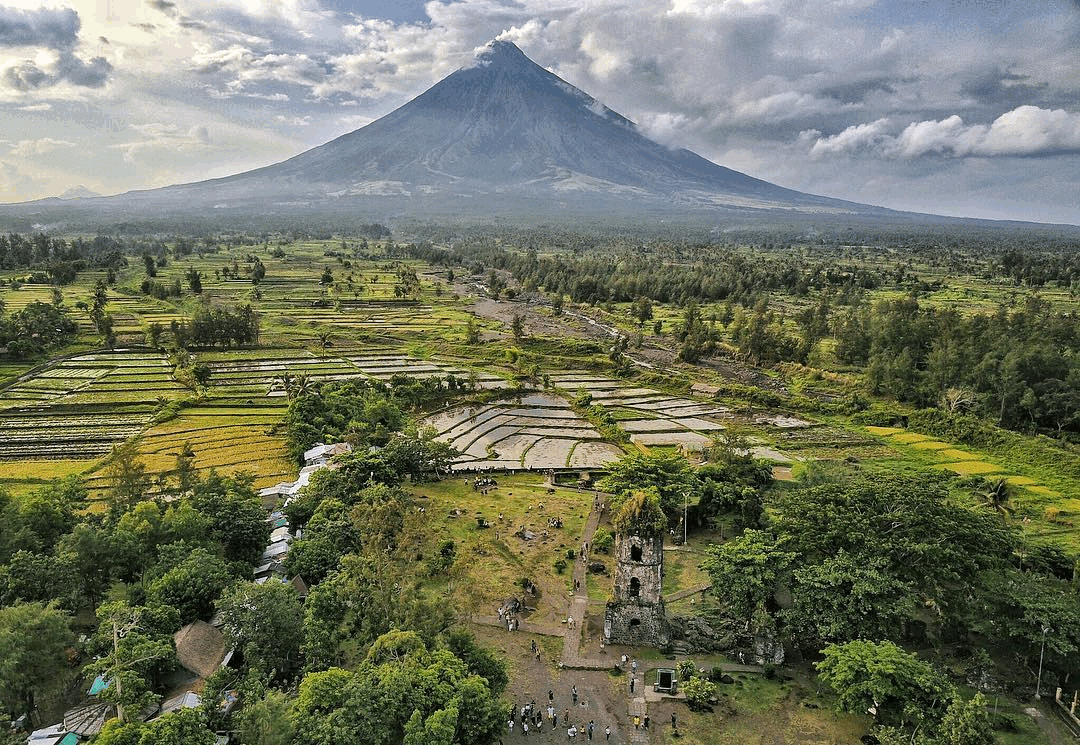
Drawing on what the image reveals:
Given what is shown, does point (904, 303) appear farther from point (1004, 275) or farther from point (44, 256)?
point (44, 256)

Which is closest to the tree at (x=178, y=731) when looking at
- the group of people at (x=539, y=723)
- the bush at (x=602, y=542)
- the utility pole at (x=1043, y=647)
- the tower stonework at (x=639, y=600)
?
the group of people at (x=539, y=723)

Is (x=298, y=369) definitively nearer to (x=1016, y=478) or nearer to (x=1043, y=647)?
(x=1016, y=478)

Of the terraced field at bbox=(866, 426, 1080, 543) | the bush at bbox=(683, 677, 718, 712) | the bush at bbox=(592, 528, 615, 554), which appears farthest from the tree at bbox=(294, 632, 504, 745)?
the terraced field at bbox=(866, 426, 1080, 543)

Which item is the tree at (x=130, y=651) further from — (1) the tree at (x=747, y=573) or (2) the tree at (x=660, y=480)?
(2) the tree at (x=660, y=480)

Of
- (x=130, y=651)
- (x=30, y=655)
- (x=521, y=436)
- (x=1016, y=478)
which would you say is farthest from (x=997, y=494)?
(x=30, y=655)

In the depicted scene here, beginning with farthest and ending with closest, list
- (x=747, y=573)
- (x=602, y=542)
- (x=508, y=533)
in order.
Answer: (x=508, y=533) → (x=602, y=542) → (x=747, y=573)

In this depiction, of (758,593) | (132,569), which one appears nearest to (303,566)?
(132,569)

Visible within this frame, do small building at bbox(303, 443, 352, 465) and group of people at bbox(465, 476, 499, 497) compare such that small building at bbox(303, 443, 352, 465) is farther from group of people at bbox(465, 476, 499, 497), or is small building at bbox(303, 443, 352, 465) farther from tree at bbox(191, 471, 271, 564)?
tree at bbox(191, 471, 271, 564)
